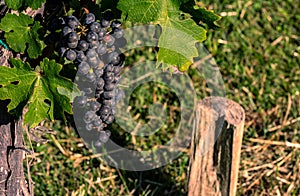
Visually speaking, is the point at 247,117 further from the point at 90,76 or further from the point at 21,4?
the point at 21,4

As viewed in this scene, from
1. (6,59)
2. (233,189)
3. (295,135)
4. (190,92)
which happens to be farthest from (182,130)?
(6,59)

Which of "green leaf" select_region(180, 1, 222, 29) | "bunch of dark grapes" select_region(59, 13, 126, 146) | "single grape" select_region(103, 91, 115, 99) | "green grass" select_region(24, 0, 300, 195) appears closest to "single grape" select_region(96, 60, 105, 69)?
"bunch of dark grapes" select_region(59, 13, 126, 146)

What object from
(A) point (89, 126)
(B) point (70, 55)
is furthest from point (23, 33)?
(A) point (89, 126)

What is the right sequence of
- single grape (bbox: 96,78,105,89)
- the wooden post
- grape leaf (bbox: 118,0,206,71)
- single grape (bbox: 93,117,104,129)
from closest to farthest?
1. grape leaf (bbox: 118,0,206,71)
2. single grape (bbox: 96,78,105,89)
3. single grape (bbox: 93,117,104,129)
4. the wooden post

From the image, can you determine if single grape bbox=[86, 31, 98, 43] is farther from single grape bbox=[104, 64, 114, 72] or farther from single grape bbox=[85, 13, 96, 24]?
single grape bbox=[104, 64, 114, 72]

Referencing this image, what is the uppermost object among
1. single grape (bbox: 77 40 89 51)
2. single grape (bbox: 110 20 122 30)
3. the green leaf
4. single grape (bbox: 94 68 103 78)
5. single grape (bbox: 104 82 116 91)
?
the green leaf

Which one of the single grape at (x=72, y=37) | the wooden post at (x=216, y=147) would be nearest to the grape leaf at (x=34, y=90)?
the single grape at (x=72, y=37)
